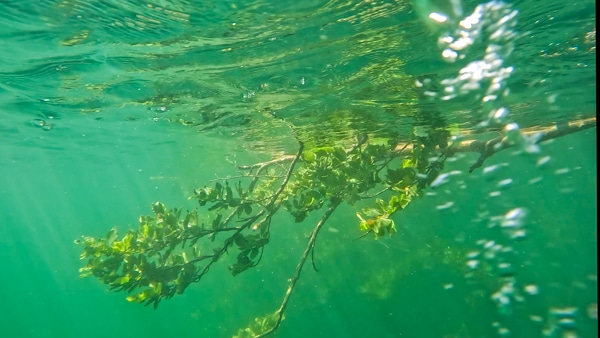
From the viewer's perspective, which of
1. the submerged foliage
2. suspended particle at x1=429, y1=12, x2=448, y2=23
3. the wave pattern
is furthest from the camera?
the submerged foliage

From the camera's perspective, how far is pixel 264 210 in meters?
11.0

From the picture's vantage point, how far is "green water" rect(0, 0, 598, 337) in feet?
28.3

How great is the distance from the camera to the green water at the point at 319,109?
28.3 ft

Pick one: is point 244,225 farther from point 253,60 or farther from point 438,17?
point 438,17

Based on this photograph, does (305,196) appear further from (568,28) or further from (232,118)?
(232,118)

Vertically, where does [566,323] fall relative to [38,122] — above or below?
below

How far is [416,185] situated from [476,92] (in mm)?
6482

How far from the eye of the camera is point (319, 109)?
15641 millimetres

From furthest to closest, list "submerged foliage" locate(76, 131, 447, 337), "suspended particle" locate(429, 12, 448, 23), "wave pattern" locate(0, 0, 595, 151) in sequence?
"submerged foliage" locate(76, 131, 447, 337), "suspended particle" locate(429, 12, 448, 23), "wave pattern" locate(0, 0, 595, 151)

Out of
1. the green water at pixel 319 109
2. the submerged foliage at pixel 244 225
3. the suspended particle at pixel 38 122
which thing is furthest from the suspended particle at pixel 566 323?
the suspended particle at pixel 38 122

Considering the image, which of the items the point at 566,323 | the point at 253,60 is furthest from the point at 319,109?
the point at 566,323

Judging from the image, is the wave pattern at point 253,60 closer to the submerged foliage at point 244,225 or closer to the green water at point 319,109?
the green water at point 319,109

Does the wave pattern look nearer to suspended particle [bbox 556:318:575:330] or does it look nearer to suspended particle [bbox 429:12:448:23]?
suspended particle [bbox 429:12:448:23]

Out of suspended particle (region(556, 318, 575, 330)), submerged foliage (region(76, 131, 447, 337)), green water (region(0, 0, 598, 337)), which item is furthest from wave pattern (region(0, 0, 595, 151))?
suspended particle (region(556, 318, 575, 330))
